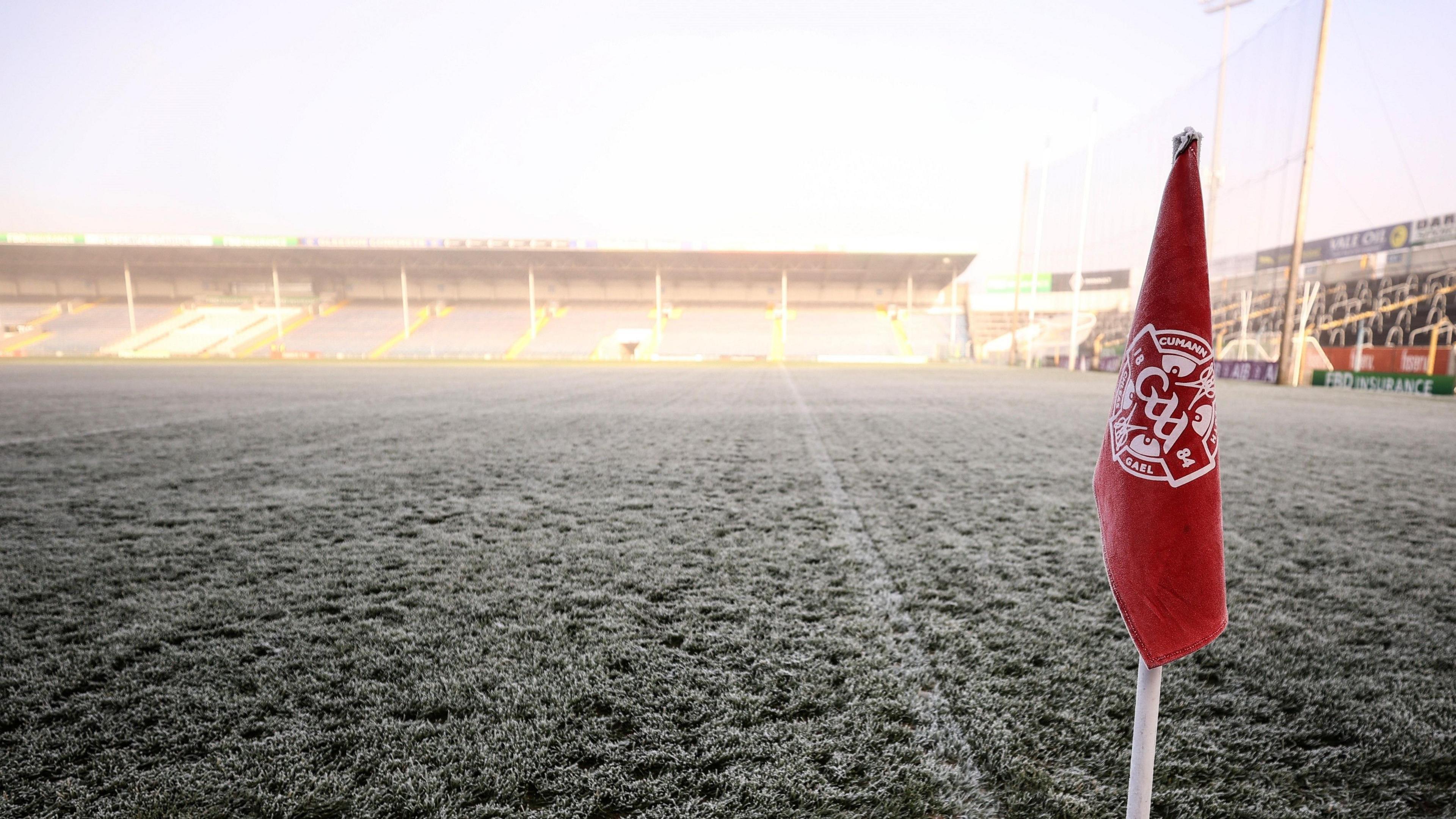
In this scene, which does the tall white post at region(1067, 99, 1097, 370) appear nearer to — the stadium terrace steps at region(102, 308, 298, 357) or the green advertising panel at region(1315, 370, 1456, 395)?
the green advertising panel at region(1315, 370, 1456, 395)

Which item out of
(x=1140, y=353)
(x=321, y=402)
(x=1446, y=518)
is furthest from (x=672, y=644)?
(x=321, y=402)

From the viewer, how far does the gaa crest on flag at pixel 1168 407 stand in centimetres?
71

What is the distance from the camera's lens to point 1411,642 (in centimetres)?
160

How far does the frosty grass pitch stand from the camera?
1.06 metres

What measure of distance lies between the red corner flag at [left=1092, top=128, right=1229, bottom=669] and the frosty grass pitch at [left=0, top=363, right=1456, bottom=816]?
0.46m

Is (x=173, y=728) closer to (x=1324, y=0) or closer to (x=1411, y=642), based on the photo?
(x=1411, y=642)

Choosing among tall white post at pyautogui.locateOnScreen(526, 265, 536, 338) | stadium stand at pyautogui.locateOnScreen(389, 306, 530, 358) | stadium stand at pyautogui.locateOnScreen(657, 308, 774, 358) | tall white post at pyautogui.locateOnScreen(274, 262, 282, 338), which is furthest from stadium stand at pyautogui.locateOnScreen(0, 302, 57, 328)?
stadium stand at pyautogui.locateOnScreen(657, 308, 774, 358)

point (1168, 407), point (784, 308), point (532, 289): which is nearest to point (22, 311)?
point (532, 289)

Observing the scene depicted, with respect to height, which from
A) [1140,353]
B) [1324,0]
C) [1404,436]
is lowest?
[1404,436]

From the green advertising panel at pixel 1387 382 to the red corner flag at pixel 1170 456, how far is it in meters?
15.0

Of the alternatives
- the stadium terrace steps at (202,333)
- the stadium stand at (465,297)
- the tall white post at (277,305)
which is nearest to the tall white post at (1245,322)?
the stadium stand at (465,297)

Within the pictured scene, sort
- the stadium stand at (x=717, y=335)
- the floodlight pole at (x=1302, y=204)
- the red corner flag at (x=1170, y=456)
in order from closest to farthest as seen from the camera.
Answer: the red corner flag at (x=1170, y=456) < the floodlight pole at (x=1302, y=204) < the stadium stand at (x=717, y=335)

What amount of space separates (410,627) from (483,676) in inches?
15.1

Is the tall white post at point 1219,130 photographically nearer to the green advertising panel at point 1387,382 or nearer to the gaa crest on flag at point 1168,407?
the green advertising panel at point 1387,382
